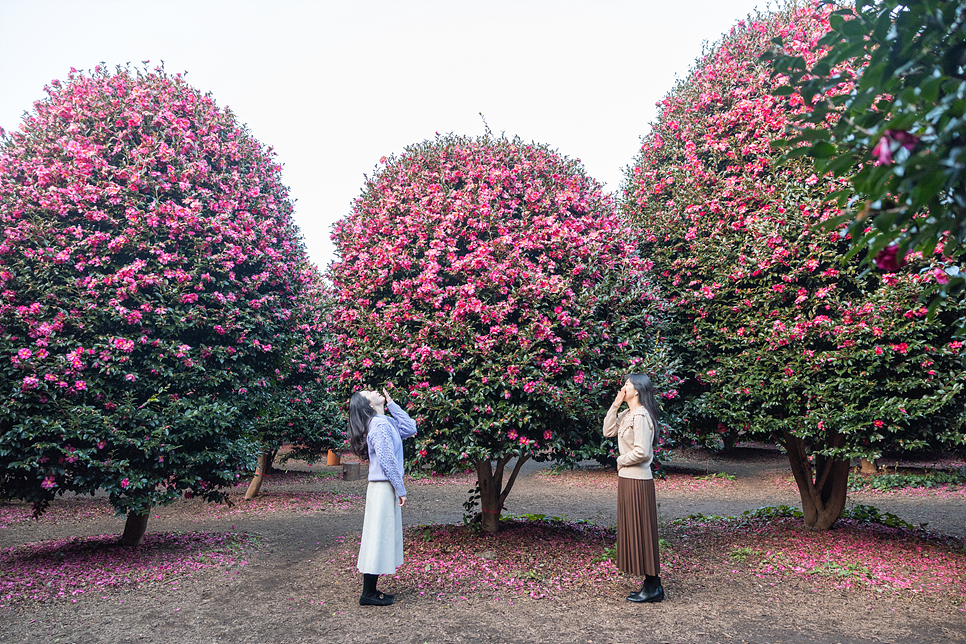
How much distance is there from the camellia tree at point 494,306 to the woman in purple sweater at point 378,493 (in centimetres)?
85

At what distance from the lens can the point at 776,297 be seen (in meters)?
6.67

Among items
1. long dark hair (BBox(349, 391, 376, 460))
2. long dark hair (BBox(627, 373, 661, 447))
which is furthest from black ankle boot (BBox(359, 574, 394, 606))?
long dark hair (BBox(627, 373, 661, 447))

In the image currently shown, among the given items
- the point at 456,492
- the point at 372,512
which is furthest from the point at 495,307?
the point at 456,492

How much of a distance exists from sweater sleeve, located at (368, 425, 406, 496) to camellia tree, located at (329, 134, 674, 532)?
0.86 meters

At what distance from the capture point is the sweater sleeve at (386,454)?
17.5ft

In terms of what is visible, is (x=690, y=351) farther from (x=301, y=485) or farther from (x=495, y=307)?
(x=301, y=485)

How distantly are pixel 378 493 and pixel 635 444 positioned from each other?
2332 millimetres

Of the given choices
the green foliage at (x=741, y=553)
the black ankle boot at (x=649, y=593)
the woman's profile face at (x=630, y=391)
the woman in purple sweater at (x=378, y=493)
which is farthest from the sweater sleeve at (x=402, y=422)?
the green foliage at (x=741, y=553)

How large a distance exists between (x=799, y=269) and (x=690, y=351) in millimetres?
1676

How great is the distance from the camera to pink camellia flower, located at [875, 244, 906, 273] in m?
2.26

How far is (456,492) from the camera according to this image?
14.7 meters

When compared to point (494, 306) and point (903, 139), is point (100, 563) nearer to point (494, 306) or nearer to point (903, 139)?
point (494, 306)

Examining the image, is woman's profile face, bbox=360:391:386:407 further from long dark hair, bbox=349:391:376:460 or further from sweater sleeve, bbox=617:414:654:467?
sweater sleeve, bbox=617:414:654:467

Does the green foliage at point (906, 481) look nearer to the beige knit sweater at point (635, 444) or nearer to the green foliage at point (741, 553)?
the green foliage at point (741, 553)
